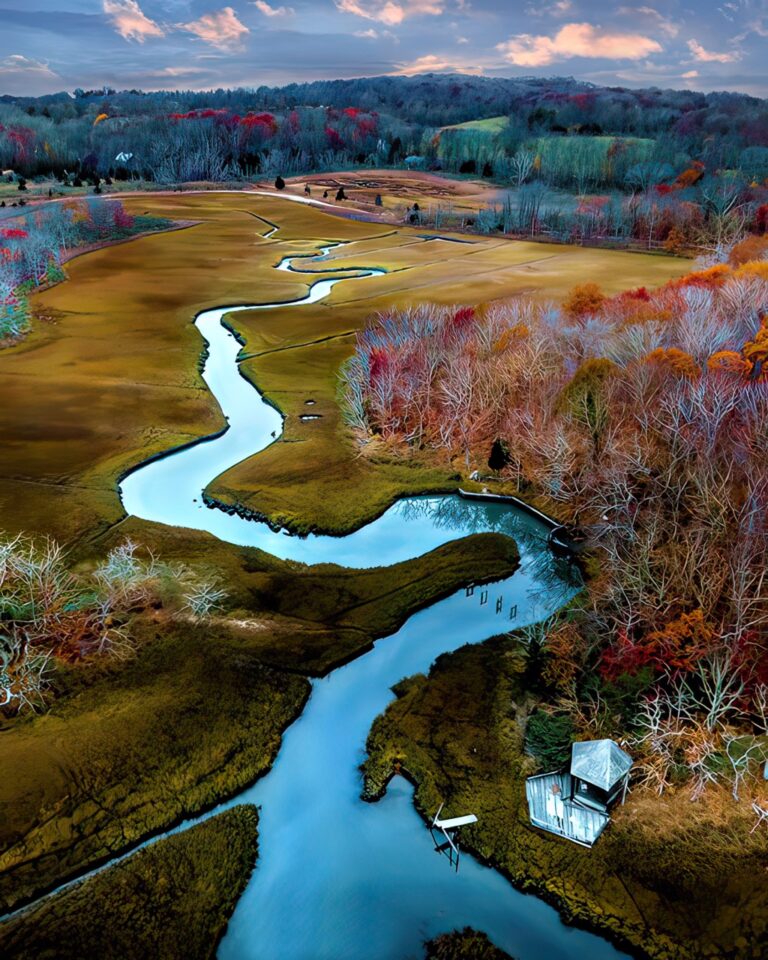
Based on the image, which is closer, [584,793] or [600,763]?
[600,763]

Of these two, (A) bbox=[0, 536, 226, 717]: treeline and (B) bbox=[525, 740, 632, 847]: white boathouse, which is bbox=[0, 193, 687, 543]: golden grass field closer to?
(A) bbox=[0, 536, 226, 717]: treeline

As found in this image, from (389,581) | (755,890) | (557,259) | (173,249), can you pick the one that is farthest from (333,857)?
(173,249)

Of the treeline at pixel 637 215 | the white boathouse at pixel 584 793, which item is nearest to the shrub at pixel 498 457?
the white boathouse at pixel 584 793

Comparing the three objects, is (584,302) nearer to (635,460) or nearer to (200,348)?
(635,460)

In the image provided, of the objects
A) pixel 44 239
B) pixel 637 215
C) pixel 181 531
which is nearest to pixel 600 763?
pixel 181 531

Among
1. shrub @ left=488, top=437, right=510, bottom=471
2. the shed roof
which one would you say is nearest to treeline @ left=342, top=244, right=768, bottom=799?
shrub @ left=488, top=437, right=510, bottom=471

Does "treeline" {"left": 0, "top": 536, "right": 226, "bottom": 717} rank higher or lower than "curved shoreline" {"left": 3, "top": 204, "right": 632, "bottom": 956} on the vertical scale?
higher
